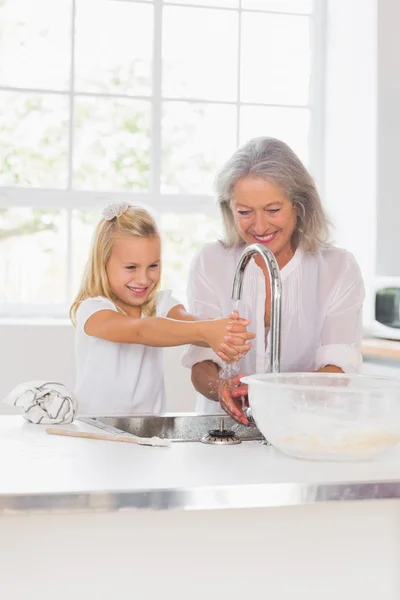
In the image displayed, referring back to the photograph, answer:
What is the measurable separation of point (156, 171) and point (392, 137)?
41.4 inches

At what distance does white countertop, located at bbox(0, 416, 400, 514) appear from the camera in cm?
97

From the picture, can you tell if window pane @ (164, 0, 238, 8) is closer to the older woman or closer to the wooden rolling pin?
the older woman

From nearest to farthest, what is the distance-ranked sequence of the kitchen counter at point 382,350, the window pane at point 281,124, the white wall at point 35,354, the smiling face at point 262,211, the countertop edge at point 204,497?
1. the countertop edge at point 204,497
2. the smiling face at point 262,211
3. the kitchen counter at point 382,350
4. the white wall at point 35,354
5. the window pane at point 281,124

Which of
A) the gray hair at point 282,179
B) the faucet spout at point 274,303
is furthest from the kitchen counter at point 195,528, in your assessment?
the gray hair at point 282,179

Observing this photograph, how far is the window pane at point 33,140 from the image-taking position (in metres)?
3.65

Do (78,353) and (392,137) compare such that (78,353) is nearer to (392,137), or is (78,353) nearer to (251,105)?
(392,137)

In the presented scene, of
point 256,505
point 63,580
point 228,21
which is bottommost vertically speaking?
point 63,580

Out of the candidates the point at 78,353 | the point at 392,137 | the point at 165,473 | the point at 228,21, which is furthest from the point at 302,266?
the point at 228,21

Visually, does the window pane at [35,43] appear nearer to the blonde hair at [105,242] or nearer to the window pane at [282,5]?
the window pane at [282,5]

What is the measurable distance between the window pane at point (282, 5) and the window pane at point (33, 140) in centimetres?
101

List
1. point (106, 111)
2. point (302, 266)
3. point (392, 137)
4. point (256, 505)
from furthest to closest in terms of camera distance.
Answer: point (106, 111) → point (392, 137) → point (302, 266) → point (256, 505)

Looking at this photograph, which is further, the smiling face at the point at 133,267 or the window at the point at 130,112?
the window at the point at 130,112

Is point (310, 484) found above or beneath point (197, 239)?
beneath

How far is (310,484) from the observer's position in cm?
103
